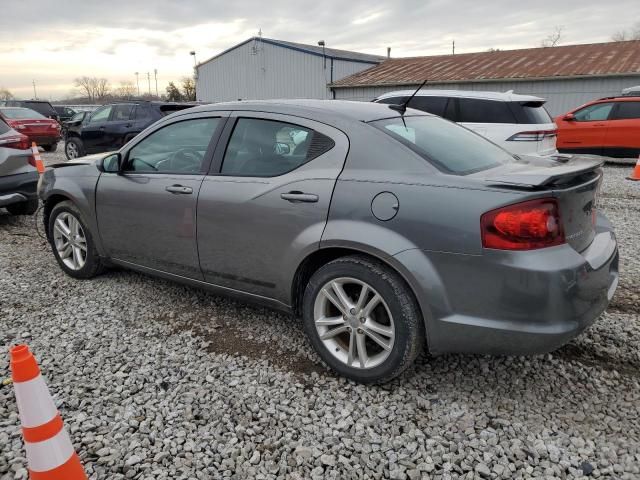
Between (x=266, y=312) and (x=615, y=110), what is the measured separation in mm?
11041

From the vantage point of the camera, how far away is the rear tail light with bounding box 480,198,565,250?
2232 mm

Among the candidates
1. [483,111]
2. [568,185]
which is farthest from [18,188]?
[483,111]

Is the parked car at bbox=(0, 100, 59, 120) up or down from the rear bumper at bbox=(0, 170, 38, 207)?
up

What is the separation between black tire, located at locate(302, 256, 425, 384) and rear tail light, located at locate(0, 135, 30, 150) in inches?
209

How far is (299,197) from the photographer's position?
111 inches

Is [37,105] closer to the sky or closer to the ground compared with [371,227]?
closer to the sky

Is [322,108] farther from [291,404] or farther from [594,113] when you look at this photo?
[594,113]

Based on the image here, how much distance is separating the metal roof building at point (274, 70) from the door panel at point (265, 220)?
71.7 feet

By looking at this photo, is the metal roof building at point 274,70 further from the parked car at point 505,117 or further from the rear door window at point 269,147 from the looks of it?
the rear door window at point 269,147

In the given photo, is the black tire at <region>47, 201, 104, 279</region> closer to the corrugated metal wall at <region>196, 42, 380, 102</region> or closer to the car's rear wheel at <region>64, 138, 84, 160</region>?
the car's rear wheel at <region>64, 138, 84, 160</region>

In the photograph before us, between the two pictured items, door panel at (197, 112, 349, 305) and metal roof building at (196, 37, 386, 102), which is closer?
door panel at (197, 112, 349, 305)

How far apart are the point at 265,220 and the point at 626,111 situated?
37.4 feet

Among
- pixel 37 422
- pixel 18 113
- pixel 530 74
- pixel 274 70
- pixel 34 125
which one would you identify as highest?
pixel 274 70

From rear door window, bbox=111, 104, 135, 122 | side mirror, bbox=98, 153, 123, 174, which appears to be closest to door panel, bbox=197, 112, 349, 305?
side mirror, bbox=98, 153, 123, 174
